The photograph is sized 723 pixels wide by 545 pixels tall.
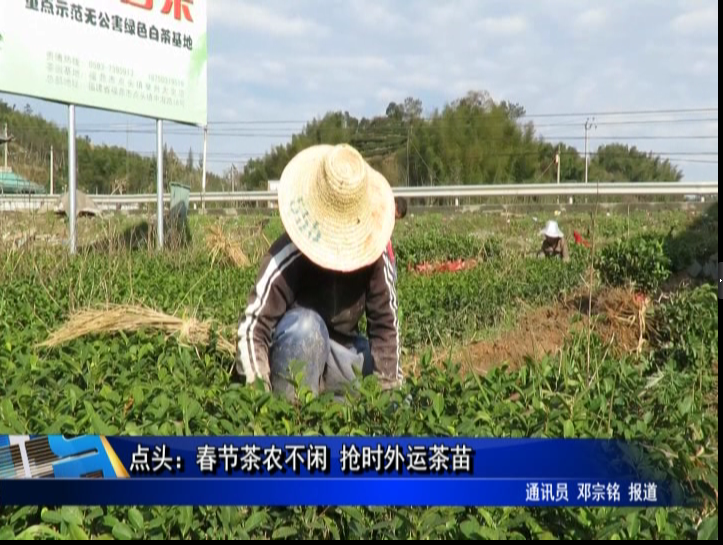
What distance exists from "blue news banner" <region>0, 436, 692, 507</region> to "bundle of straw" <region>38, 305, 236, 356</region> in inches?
65.4

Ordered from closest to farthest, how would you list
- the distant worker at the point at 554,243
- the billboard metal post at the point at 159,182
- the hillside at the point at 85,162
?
the hillside at the point at 85,162 < the billboard metal post at the point at 159,182 < the distant worker at the point at 554,243

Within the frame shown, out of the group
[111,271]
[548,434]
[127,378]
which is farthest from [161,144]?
[548,434]

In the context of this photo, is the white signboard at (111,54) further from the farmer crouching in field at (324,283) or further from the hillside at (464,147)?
the farmer crouching in field at (324,283)

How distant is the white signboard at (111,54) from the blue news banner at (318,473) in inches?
280

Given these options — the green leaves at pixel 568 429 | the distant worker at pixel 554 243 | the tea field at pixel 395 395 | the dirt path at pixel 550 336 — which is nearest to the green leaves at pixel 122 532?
the tea field at pixel 395 395

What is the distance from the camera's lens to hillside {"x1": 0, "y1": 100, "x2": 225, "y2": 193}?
7.92 meters

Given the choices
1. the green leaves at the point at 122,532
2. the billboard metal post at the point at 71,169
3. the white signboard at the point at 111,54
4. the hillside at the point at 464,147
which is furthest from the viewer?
the hillside at the point at 464,147

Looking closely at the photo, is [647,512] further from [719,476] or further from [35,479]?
[35,479]

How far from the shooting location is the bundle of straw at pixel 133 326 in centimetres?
399

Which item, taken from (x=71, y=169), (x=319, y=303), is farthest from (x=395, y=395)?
(x=71, y=169)

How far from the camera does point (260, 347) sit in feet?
11.0

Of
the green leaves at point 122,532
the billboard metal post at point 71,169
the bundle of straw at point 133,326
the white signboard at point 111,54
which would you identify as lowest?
the green leaves at point 122,532

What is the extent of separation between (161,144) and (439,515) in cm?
870

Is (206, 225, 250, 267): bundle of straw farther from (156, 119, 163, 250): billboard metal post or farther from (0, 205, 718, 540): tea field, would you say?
(0, 205, 718, 540): tea field
